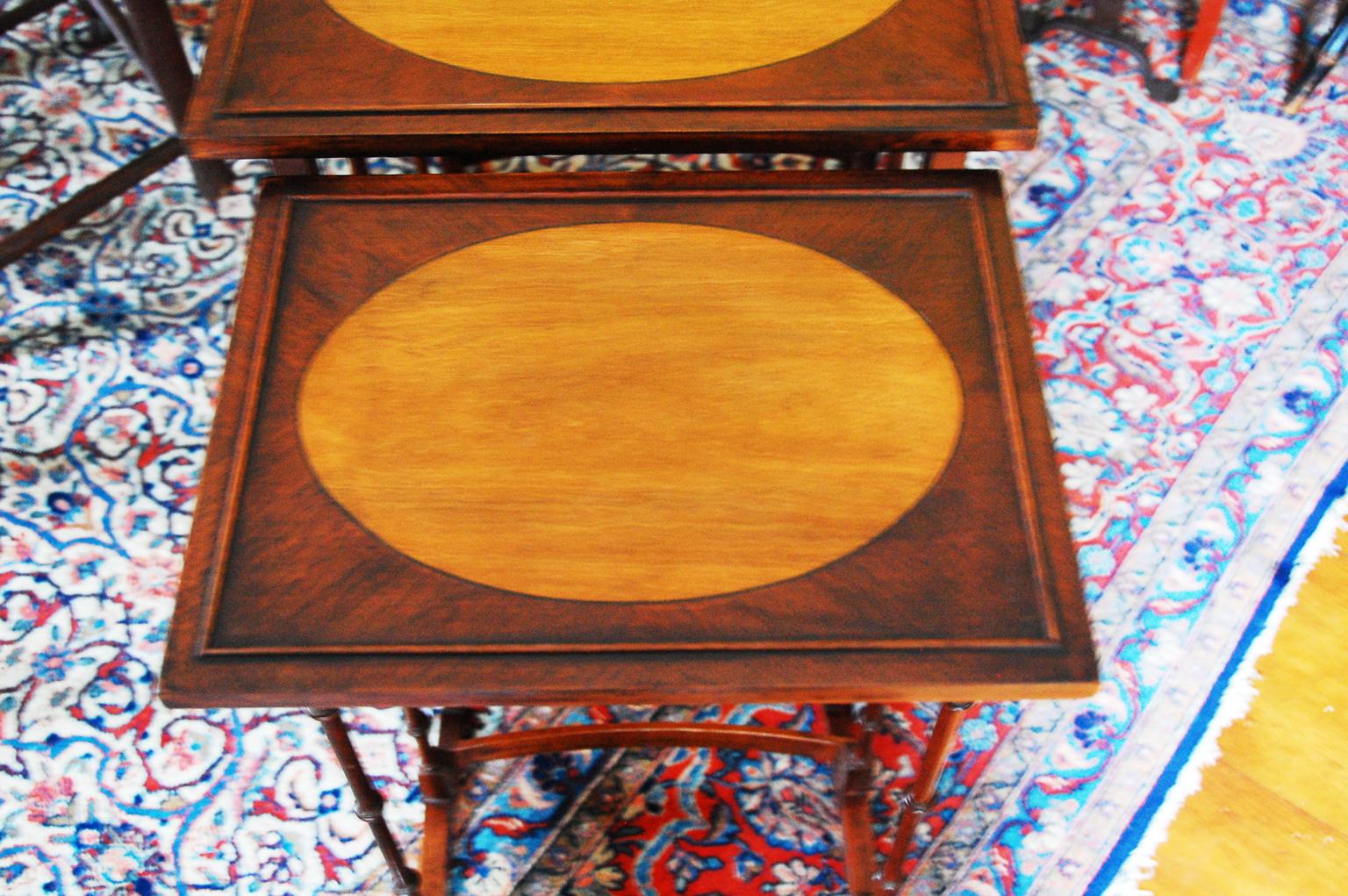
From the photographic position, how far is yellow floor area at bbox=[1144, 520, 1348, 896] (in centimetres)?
134

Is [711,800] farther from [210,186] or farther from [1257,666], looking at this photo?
[210,186]

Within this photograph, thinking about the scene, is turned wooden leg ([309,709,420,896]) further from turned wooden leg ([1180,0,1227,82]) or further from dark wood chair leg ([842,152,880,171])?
turned wooden leg ([1180,0,1227,82])

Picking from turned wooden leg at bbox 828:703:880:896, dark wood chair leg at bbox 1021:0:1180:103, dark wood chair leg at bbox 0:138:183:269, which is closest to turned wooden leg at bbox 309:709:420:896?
turned wooden leg at bbox 828:703:880:896

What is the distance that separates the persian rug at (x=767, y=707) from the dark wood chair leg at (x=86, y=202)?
10cm

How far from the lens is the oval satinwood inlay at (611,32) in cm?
126

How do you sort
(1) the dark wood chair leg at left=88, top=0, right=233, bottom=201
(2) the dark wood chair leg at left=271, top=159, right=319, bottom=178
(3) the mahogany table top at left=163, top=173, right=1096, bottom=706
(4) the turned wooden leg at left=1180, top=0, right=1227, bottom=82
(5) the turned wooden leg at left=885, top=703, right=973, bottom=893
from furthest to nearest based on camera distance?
(4) the turned wooden leg at left=1180, top=0, right=1227, bottom=82
(1) the dark wood chair leg at left=88, top=0, right=233, bottom=201
(2) the dark wood chair leg at left=271, top=159, right=319, bottom=178
(5) the turned wooden leg at left=885, top=703, right=973, bottom=893
(3) the mahogany table top at left=163, top=173, right=1096, bottom=706

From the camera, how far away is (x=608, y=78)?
124 centimetres

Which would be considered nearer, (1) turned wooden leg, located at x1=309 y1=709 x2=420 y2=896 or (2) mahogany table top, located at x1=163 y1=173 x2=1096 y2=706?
(2) mahogany table top, located at x1=163 y1=173 x2=1096 y2=706

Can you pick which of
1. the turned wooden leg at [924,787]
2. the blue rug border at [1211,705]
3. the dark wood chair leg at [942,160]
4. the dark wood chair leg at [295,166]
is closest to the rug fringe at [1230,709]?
the blue rug border at [1211,705]

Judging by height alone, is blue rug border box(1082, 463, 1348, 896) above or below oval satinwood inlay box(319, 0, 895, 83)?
below

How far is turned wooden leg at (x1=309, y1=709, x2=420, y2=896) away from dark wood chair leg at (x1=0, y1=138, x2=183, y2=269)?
92 cm

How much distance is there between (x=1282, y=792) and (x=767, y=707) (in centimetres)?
57

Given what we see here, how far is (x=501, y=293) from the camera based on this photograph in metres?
1.13

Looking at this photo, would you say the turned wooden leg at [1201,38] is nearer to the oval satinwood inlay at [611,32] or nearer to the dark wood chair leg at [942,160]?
the dark wood chair leg at [942,160]
